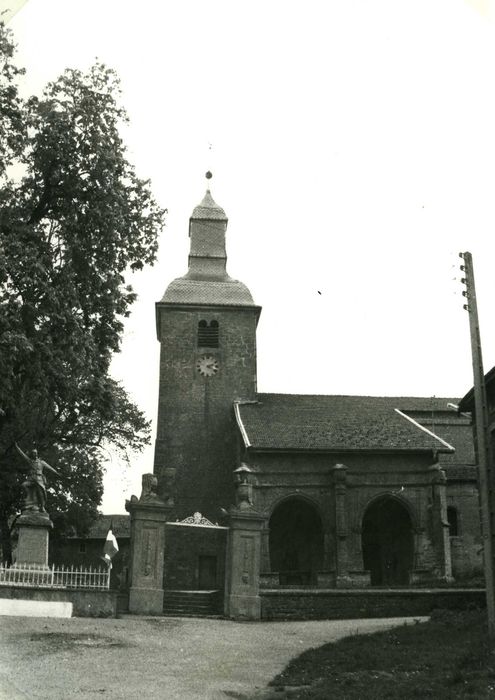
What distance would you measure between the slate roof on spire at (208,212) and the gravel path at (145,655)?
2760 cm

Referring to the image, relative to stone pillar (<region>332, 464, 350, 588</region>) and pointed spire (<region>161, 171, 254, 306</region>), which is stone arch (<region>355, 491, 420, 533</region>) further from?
pointed spire (<region>161, 171, 254, 306</region>)

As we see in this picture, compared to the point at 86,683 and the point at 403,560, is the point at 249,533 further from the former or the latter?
the point at 403,560

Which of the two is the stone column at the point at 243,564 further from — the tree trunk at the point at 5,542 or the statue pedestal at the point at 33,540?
the tree trunk at the point at 5,542

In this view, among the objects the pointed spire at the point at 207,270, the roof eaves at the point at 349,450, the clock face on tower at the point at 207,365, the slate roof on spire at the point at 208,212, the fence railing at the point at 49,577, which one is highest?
the slate roof on spire at the point at 208,212

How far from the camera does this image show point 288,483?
109 feet

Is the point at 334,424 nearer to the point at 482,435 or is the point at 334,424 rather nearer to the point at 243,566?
the point at 243,566

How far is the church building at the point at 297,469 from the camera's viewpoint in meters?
32.5

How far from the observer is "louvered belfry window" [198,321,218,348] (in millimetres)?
39562

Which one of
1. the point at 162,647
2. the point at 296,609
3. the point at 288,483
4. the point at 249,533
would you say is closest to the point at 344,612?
the point at 296,609

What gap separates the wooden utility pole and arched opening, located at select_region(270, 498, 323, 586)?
18378mm

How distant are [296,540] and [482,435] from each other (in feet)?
67.1

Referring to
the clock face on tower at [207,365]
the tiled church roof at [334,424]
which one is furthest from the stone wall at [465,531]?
the clock face on tower at [207,365]

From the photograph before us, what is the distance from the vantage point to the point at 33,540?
1866 cm

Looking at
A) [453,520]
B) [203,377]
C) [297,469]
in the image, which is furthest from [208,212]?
[453,520]
